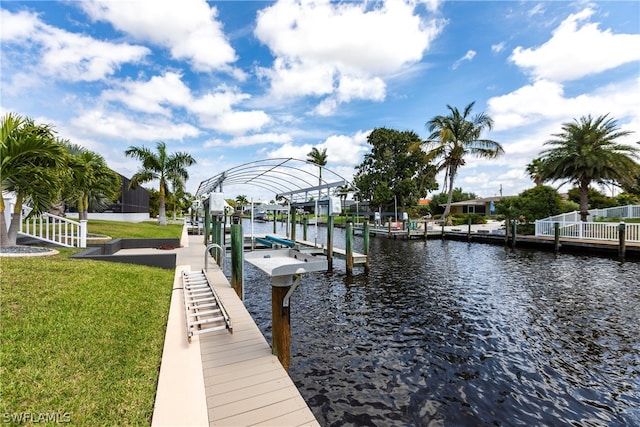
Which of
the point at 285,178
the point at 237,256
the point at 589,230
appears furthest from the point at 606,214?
the point at 237,256

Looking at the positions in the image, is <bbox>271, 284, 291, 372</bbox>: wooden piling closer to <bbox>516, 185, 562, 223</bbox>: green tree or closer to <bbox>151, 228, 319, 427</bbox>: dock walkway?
<bbox>151, 228, 319, 427</bbox>: dock walkway

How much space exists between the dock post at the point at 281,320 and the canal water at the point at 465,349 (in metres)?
0.79

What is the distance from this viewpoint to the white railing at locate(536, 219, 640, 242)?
54.7ft

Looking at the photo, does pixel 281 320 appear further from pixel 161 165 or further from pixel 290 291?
pixel 161 165

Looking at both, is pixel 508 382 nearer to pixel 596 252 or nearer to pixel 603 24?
pixel 603 24

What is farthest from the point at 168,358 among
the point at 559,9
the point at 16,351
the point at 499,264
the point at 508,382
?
the point at 559,9

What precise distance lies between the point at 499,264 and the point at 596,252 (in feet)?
24.3

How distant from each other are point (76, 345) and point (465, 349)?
6710mm

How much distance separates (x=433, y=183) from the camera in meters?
46.2

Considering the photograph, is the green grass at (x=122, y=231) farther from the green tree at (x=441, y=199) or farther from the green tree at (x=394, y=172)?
the green tree at (x=441, y=199)

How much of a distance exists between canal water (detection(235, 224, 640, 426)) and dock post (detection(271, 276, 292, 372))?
0.79m

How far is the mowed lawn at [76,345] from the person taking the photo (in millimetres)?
2719

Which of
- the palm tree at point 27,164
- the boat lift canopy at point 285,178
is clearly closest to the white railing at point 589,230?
the boat lift canopy at point 285,178

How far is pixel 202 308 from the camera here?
599 centimetres
